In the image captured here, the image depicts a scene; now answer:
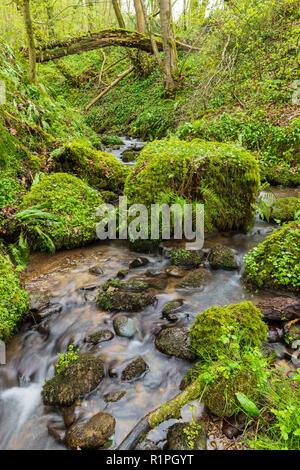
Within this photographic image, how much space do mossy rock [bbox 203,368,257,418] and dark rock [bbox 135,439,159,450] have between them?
56cm

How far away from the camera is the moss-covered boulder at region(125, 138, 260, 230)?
544cm

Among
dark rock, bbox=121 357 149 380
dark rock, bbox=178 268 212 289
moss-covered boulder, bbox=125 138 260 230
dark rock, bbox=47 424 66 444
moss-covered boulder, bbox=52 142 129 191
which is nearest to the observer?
dark rock, bbox=47 424 66 444

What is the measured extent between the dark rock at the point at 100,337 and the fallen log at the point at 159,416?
3.86ft

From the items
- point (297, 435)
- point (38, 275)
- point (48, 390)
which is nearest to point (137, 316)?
point (48, 390)

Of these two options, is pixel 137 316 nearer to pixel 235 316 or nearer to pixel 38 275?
pixel 235 316

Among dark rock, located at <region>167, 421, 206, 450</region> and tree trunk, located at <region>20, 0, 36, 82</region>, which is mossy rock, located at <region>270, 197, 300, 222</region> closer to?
dark rock, located at <region>167, 421, 206, 450</region>

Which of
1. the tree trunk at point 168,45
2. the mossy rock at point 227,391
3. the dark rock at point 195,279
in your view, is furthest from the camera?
the tree trunk at point 168,45

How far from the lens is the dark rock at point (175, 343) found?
3103 millimetres

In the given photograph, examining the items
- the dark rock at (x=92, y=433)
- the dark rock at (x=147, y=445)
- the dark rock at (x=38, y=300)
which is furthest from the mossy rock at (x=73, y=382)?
the dark rock at (x=38, y=300)

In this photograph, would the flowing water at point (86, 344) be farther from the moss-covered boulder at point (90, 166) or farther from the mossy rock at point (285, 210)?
the moss-covered boulder at point (90, 166)

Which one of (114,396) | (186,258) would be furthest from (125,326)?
(186,258)

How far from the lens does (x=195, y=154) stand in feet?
18.4

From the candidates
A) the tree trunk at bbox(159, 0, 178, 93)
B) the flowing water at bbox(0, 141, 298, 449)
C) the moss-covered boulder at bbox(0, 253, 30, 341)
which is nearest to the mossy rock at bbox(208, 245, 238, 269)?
the flowing water at bbox(0, 141, 298, 449)

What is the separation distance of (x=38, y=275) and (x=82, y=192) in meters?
2.20
